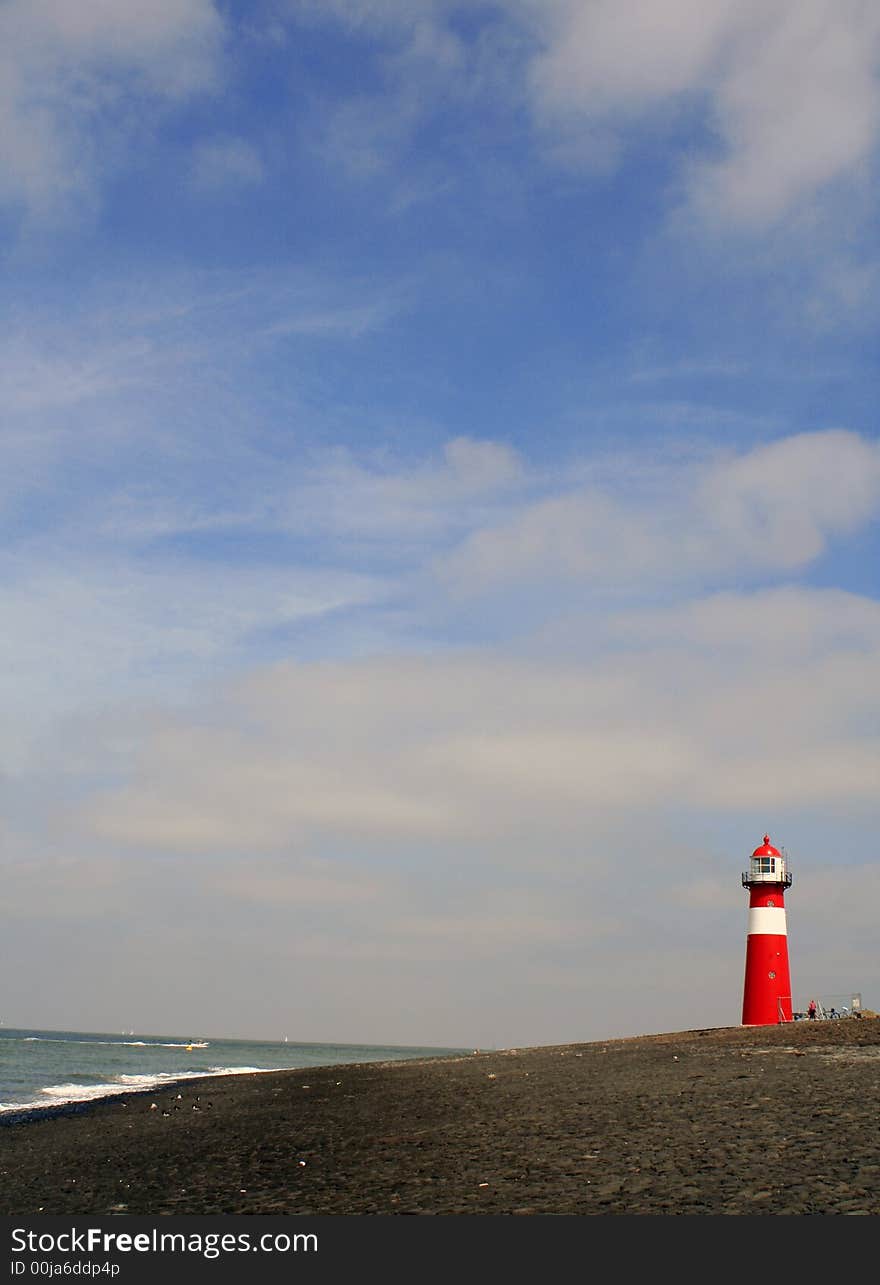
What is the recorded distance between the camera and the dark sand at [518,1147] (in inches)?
482

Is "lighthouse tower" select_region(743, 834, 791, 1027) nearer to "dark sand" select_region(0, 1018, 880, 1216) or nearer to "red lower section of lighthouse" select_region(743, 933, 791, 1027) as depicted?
"red lower section of lighthouse" select_region(743, 933, 791, 1027)

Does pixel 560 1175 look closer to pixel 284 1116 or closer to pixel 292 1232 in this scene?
pixel 292 1232

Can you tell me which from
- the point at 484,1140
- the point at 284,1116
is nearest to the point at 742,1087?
the point at 484,1140

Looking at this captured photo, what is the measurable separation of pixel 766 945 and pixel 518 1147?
33.6 metres

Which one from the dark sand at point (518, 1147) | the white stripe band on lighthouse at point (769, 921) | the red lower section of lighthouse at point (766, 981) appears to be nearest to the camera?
the dark sand at point (518, 1147)

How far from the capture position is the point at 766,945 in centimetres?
4603

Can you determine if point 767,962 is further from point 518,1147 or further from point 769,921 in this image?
point 518,1147

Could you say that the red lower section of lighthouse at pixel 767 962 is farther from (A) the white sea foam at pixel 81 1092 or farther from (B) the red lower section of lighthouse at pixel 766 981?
(A) the white sea foam at pixel 81 1092

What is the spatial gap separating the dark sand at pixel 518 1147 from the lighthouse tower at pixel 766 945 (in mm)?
15560

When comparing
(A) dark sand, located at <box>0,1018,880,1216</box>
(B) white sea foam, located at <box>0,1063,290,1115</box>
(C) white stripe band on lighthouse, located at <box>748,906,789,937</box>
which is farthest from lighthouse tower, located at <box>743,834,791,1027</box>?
(B) white sea foam, located at <box>0,1063,290,1115</box>

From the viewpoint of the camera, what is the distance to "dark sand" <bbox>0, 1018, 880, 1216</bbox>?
40.2 ft

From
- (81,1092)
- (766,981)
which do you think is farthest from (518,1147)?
(81,1092)

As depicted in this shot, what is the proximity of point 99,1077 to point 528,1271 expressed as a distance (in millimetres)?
69204

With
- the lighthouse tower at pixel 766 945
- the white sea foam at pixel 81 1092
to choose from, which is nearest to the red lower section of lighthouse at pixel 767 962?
the lighthouse tower at pixel 766 945
